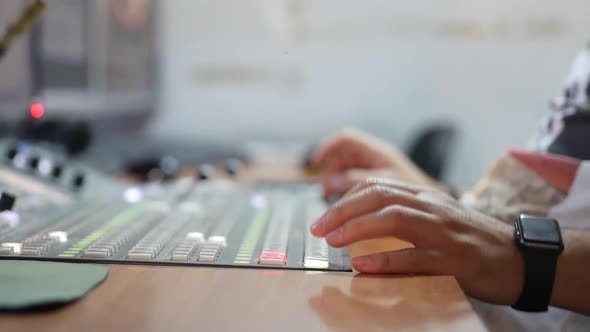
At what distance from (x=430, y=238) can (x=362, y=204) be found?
0.24 ft

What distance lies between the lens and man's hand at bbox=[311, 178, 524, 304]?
557 millimetres

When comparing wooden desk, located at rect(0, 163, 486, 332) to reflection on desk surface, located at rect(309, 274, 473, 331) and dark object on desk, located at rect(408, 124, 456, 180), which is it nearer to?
reflection on desk surface, located at rect(309, 274, 473, 331)

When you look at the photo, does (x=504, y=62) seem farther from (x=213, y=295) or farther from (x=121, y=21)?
(x=213, y=295)

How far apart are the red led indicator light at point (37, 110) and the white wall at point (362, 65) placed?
1.18 meters

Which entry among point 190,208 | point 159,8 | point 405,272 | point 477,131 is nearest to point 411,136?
point 477,131

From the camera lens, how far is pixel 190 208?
0.82m

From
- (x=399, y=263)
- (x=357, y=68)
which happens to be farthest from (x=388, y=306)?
(x=357, y=68)

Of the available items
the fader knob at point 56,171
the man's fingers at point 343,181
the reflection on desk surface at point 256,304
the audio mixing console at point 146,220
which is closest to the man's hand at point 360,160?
the man's fingers at point 343,181

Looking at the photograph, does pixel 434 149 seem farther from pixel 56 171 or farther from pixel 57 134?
pixel 56 171

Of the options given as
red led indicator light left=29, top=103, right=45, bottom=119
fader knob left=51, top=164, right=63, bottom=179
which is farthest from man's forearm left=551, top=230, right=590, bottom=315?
red led indicator light left=29, top=103, right=45, bottom=119

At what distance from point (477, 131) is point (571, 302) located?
6.41 ft

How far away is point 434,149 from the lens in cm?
203

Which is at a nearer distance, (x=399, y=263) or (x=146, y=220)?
(x=399, y=263)

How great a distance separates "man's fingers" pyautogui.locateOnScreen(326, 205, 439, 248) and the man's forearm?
136 mm
